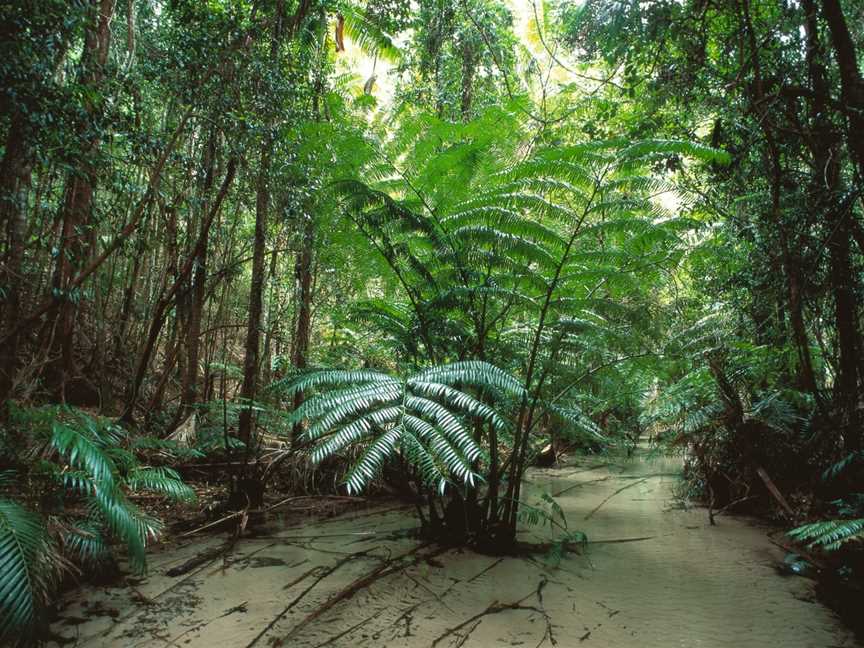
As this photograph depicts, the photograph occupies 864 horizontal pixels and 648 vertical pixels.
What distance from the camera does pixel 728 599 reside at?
2.73 m

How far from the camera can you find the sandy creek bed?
221cm

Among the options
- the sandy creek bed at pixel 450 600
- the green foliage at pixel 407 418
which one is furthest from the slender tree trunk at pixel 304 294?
the green foliage at pixel 407 418

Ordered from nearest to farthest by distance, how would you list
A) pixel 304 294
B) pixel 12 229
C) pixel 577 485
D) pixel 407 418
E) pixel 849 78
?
pixel 407 418 → pixel 849 78 → pixel 12 229 → pixel 304 294 → pixel 577 485

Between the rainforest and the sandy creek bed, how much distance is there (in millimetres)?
19

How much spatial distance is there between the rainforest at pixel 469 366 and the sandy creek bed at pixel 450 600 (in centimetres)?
2

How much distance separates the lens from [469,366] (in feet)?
8.32

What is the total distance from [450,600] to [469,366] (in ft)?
3.67

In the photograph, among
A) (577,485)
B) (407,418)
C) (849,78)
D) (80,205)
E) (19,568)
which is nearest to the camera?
(19,568)

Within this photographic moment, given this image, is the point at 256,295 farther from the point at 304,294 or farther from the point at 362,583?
the point at 362,583

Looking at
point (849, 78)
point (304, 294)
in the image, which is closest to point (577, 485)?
point (304, 294)

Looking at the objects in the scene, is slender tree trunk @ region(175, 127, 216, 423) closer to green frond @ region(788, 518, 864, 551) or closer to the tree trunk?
the tree trunk

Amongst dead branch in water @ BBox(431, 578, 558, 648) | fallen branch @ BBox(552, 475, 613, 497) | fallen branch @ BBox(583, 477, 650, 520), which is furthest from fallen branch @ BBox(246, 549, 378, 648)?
fallen branch @ BBox(552, 475, 613, 497)

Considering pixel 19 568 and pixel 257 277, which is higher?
pixel 257 277

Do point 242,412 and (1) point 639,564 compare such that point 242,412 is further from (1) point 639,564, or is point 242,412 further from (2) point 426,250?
(1) point 639,564
